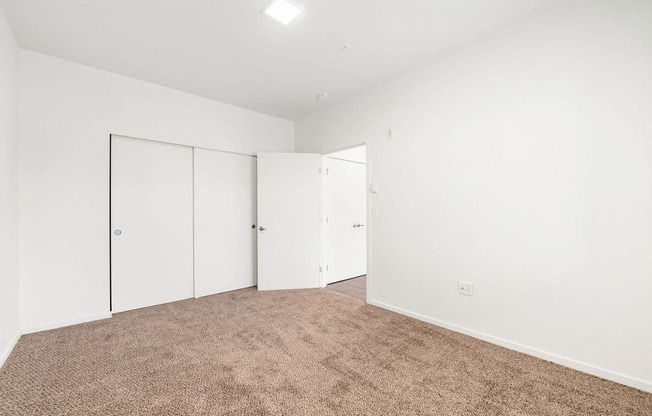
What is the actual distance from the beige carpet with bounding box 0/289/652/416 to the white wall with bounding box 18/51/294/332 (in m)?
0.35

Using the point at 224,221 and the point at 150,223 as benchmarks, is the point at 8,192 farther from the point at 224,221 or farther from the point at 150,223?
the point at 224,221

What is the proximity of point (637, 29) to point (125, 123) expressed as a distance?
4333 millimetres

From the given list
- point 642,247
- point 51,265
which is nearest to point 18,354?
point 51,265

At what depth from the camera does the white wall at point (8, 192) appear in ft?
6.52

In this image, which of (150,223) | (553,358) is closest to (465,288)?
(553,358)

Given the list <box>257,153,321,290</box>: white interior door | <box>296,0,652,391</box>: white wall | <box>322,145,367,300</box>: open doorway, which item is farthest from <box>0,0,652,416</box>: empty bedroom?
<box>322,145,367,300</box>: open doorway

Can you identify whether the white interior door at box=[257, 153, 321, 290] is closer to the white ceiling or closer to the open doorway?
the open doorway

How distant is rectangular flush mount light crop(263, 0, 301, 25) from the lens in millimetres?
1930

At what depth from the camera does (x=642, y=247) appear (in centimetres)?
167

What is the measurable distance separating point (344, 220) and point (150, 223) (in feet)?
8.69

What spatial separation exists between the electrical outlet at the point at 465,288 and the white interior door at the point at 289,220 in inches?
78.9

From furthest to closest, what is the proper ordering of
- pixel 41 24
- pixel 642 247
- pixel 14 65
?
pixel 14 65
pixel 41 24
pixel 642 247

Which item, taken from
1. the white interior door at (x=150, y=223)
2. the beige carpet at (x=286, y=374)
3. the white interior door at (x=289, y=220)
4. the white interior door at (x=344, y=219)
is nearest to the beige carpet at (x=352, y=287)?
the white interior door at (x=344, y=219)

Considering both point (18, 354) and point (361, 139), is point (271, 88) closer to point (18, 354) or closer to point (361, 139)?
point (361, 139)
